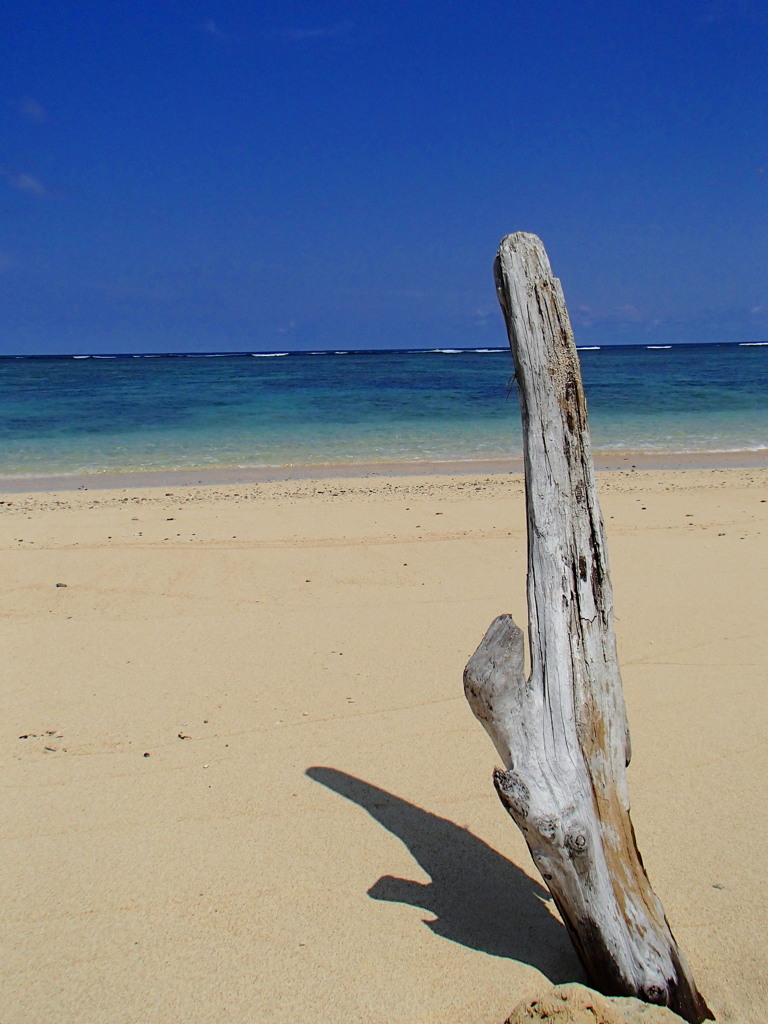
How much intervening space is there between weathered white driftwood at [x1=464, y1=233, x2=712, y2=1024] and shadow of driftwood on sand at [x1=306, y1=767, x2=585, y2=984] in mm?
316

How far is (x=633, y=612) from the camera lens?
5.95m

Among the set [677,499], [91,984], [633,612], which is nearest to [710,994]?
[91,984]

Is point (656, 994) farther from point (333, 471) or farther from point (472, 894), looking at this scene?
point (333, 471)

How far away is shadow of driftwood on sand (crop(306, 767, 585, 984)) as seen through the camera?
106 inches

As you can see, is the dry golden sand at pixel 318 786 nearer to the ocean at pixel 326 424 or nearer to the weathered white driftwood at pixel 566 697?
the weathered white driftwood at pixel 566 697

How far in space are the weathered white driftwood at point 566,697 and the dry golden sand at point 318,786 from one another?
0.32m

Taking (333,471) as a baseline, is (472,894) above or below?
below

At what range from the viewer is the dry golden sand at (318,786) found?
2.60 meters

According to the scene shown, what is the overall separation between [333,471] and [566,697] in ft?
40.0

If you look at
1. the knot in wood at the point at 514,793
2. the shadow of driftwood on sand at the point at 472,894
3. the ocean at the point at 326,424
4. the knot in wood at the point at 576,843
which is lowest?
the shadow of driftwood on sand at the point at 472,894

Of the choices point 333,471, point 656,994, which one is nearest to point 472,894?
point 656,994

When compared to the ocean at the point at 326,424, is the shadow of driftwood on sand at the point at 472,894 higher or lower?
lower

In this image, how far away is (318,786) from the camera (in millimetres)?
3730

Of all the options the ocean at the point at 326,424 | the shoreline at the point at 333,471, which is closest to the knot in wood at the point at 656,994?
the shoreline at the point at 333,471
